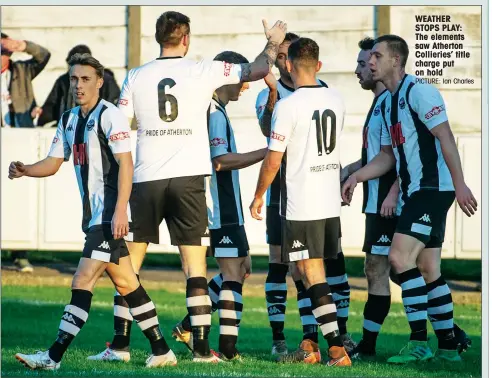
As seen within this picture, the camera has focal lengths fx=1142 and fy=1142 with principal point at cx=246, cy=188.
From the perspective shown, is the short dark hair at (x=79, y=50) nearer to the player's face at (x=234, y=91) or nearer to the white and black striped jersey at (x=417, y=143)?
the player's face at (x=234, y=91)

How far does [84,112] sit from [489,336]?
11.6 ft

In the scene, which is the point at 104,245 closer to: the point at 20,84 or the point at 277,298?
the point at 277,298

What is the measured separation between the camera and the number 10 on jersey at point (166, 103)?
351 inches

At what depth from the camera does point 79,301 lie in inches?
339

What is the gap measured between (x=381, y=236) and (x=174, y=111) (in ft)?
7.11

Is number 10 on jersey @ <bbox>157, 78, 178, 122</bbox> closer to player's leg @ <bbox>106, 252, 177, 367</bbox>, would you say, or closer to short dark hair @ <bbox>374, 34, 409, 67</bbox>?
player's leg @ <bbox>106, 252, 177, 367</bbox>

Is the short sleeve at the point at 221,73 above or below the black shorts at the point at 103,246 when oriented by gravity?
Answer: above

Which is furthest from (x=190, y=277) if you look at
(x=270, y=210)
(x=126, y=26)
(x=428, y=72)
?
(x=126, y=26)

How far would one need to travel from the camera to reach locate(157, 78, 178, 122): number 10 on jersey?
351 inches

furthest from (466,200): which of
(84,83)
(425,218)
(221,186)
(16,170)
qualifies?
(16,170)

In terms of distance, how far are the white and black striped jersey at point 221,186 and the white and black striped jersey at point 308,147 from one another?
0.57 metres

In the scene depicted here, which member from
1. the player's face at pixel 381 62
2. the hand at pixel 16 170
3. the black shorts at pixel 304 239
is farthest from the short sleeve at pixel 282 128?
the hand at pixel 16 170

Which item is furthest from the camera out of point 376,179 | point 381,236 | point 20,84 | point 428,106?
point 20,84

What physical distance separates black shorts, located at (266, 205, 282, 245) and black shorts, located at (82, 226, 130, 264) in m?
1.85
